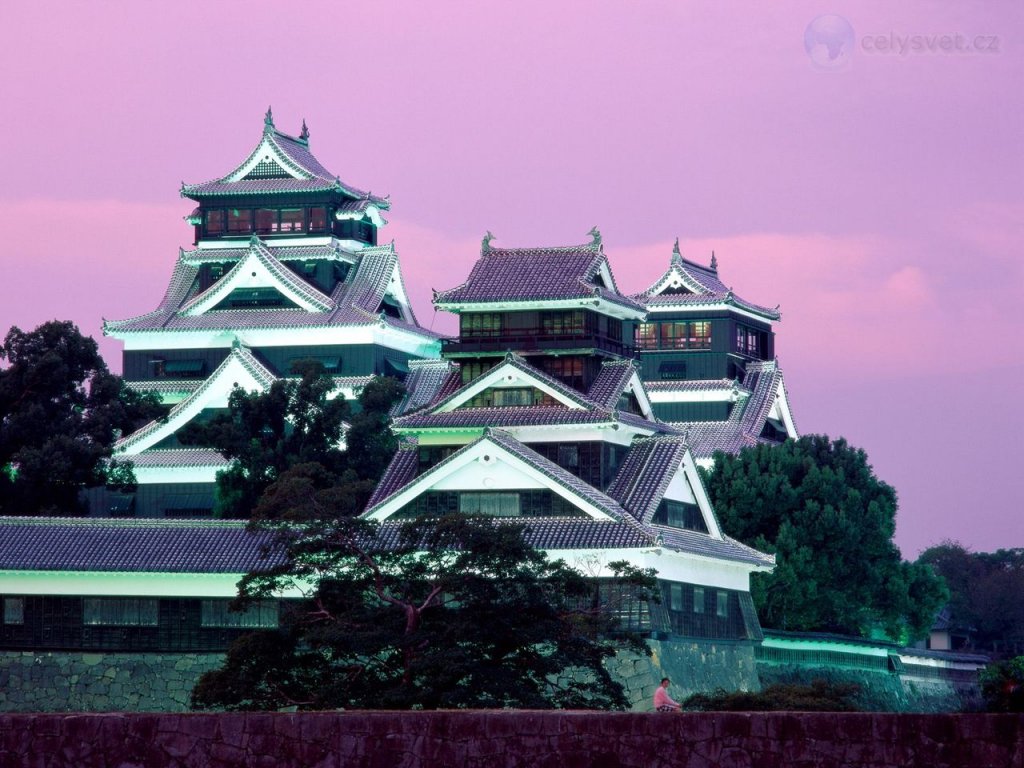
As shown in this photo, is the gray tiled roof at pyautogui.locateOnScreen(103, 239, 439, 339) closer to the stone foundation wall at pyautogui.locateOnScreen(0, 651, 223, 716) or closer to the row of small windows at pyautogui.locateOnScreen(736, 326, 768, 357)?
the row of small windows at pyautogui.locateOnScreen(736, 326, 768, 357)

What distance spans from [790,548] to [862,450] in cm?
705

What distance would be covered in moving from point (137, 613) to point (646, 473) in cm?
1442

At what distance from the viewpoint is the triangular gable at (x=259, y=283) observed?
83812 mm

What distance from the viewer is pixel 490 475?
55.5 m

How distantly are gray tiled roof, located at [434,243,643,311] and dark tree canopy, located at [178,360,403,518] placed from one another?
27.3 feet

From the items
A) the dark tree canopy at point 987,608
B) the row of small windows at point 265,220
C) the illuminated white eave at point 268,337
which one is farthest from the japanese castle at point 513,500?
the dark tree canopy at point 987,608

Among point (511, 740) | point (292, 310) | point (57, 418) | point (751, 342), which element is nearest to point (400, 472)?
point (57, 418)

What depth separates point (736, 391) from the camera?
85250 millimetres

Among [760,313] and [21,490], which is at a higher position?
[760,313]

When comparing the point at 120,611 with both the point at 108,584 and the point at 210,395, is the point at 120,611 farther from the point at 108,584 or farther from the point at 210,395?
the point at 210,395

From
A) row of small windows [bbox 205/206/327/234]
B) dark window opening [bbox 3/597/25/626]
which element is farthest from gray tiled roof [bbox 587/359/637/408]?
→ row of small windows [bbox 205/206/327/234]

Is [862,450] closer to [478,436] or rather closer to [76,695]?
[478,436]

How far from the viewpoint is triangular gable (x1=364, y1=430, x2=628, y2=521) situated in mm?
54844

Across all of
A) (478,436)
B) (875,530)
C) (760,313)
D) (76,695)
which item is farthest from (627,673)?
(760,313)
